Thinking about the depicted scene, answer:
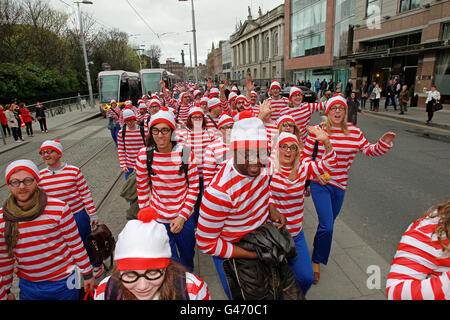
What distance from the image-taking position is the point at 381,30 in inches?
869

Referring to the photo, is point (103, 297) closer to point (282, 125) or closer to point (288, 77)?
point (282, 125)

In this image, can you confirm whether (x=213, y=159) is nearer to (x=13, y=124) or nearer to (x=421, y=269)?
(x=421, y=269)

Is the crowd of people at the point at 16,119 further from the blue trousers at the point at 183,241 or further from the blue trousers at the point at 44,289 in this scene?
the blue trousers at the point at 183,241

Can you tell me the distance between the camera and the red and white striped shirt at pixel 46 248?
82.9 inches

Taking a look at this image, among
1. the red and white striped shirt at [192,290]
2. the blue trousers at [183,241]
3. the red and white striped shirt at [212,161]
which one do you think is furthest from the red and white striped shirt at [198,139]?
the red and white striped shirt at [192,290]

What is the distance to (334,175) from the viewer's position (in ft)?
10.5

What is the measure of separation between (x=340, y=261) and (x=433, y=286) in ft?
7.89

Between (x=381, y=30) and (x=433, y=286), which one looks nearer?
(x=433, y=286)

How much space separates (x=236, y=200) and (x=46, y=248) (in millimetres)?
1554

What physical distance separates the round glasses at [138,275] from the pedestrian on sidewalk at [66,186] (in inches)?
70.6

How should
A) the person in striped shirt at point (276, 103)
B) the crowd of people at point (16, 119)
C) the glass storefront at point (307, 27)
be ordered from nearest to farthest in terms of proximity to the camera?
the person in striped shirt at point (276, 103) < the crowd of people at point (16, 119) < the glass storefront at point (307, 27)

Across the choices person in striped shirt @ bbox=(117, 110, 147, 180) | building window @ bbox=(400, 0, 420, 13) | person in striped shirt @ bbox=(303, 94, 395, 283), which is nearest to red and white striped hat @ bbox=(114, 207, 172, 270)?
person in striped shirt @ bbox=(303, 94, 395, 283)

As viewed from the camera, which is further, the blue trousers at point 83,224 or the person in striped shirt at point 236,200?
Result: the blue trousers at point 83,224

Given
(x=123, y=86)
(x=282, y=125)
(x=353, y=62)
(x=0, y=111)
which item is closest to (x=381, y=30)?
(x=353, y=62)
